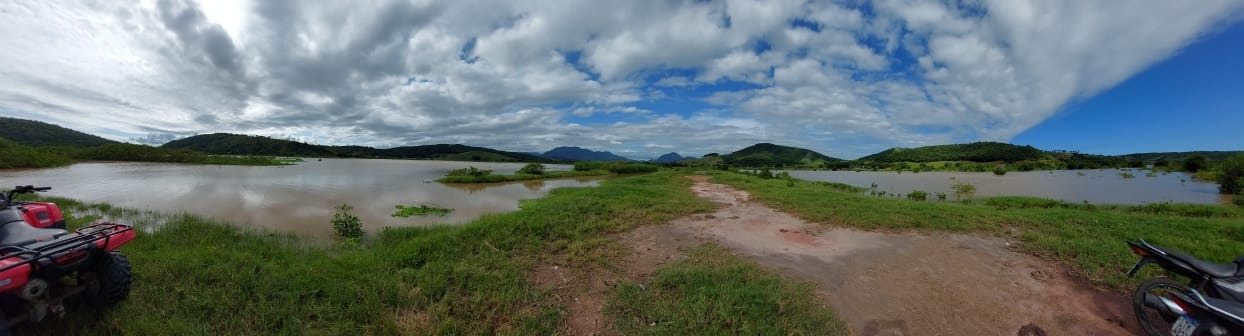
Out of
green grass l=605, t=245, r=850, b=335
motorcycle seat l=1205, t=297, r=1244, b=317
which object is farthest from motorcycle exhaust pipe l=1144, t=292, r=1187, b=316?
green grass l=605, t=245, r=850, b=335

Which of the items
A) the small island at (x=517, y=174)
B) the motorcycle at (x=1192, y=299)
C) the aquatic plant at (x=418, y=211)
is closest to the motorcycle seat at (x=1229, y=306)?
the motorcycle at (x=1192, y=299)

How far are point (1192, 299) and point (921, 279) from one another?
2.03 m

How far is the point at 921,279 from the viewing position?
494 centimetres

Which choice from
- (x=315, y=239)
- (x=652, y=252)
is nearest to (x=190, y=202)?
(x=315, y=239)

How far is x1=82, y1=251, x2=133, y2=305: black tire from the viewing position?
3459 millimetres

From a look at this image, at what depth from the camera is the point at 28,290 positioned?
271cm

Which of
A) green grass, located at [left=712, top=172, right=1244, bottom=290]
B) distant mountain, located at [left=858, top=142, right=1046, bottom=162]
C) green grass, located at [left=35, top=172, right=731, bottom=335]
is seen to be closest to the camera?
green grass, located at [left=35, top=172, right=731, bottom=335]

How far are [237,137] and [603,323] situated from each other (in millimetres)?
130310

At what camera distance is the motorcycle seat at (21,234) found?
3340 millimetres

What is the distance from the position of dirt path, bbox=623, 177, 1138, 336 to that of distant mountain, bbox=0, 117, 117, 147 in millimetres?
101756

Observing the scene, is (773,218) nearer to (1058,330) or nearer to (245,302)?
(1058,330)

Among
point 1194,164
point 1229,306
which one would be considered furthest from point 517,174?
point 1194,164

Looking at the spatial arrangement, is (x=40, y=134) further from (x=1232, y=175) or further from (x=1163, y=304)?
(x=1232, y=175)

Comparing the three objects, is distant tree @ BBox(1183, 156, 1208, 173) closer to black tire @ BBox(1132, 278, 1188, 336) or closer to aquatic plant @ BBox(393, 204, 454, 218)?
black tire @ BBox(1132, 278, 1188, 336)
